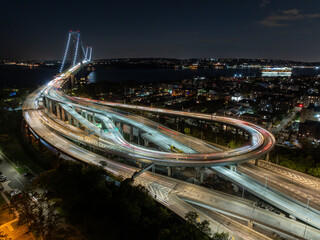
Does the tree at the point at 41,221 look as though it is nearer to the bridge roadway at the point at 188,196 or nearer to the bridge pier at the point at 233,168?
the bridge roadway at the point at 188,196

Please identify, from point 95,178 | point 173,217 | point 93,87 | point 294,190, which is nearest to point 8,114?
point 93,87

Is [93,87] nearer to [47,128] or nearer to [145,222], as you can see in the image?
[47,128]

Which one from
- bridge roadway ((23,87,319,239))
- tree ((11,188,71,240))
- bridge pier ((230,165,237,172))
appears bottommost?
bridge roadway ((23,87,319,239))

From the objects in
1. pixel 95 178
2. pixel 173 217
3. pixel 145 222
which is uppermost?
pixel 95 178

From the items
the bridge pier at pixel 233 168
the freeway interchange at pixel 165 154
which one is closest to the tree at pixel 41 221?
the freeway interchange at pixel 165 154

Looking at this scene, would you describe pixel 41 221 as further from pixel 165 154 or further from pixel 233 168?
pixel 233 168

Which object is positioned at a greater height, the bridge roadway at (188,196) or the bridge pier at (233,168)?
the bridge pier at (233,168)

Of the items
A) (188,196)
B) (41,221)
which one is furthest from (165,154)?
(41,221)

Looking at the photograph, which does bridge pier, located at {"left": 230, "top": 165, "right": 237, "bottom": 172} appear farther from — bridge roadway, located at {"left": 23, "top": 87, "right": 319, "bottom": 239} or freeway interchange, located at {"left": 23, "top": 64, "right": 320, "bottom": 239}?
bridge roadway, located at {"left": 23, "top": 87, "right": 319, "bottom": 239}

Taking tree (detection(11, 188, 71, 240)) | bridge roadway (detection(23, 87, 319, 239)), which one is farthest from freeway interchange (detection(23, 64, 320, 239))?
tree (detection(11, 188, 71, 240))

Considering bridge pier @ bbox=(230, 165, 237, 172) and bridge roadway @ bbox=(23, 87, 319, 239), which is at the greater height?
bridge pier @ bbox=(230, 165, 237, 172)

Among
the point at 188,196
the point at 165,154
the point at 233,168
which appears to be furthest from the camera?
the point at 165,154
